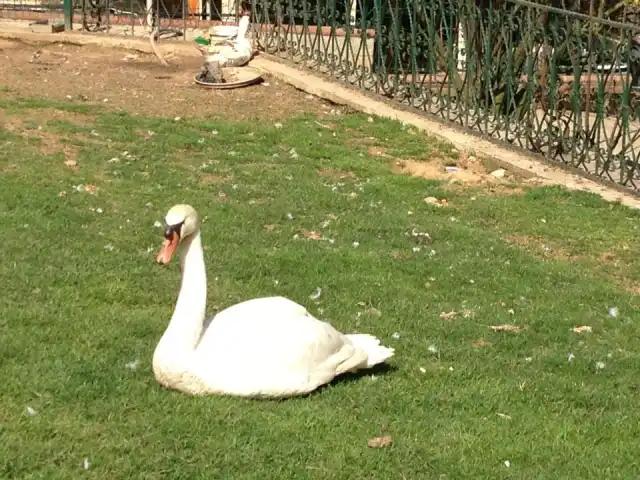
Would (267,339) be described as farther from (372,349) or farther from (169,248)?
(372,349)

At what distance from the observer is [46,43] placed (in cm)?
1673

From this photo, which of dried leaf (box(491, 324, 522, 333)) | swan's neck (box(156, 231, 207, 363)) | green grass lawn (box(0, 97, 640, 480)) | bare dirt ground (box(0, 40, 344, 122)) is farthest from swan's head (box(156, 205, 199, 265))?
bare dirt ground (box(0, 40, 344, 122))

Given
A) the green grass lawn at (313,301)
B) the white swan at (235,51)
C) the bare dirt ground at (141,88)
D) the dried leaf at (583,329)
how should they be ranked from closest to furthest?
the green grass lawn at (313,301), the dried leaf at (583,329), the bare dirt ground at (141,88), the white swan at (235,51)

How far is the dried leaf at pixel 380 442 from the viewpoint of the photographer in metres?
5.08

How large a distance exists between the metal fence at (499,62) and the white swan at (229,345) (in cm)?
604

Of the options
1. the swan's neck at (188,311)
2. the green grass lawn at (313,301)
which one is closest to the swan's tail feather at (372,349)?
the green grass lawn at (313,301)

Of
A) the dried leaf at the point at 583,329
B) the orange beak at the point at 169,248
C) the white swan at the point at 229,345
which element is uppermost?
the orange beak at the point at 169,248

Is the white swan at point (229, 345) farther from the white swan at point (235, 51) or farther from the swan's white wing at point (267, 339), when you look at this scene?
the white swan at point (235, 51)

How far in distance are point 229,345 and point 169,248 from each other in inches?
22.0

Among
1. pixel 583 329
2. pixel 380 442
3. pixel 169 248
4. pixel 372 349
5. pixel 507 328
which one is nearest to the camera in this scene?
pixel 380 442

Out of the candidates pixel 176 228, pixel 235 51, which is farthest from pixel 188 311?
pixel 235 51

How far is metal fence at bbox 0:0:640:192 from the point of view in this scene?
36.5 ft

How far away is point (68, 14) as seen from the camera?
1773cm

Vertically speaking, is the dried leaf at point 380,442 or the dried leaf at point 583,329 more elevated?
the dried leaf at point 380,442
